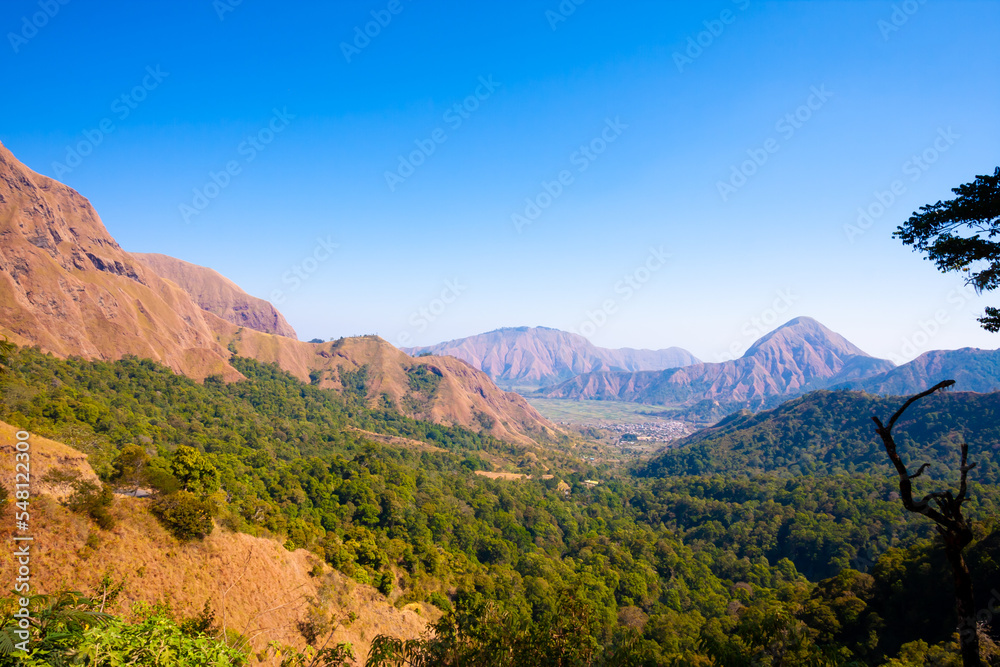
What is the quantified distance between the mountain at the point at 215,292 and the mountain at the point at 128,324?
181 feet

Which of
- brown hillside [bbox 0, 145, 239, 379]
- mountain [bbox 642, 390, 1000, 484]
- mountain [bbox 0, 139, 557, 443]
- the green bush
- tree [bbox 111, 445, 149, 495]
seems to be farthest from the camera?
mountain [bbox 642, 390, 1000, 484]

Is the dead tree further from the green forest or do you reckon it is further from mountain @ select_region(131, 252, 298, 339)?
mountain @ select_region(131, 252, 298, 339)

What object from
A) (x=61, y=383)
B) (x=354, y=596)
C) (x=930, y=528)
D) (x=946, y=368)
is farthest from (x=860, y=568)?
(x=946, y=368)

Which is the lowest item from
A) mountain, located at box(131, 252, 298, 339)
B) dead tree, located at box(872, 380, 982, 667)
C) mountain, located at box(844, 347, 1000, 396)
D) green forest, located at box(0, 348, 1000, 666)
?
green forest, located at box(0, 348, 1000, 666)

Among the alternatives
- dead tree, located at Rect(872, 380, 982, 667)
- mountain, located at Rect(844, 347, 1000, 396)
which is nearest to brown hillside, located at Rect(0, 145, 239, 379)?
dead tree, located at Rect(872, 380, 982, 667)

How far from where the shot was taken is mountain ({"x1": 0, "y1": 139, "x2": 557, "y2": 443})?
7031 cm

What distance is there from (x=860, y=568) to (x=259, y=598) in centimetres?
5933

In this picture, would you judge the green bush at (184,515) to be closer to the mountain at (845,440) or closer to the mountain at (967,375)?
the mountain at (845,440)

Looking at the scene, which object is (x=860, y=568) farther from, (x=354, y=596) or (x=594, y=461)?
(x=594, y=461)

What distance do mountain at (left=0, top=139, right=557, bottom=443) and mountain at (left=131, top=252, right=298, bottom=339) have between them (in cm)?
5527

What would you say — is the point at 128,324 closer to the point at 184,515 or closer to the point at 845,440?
the point at 184,515

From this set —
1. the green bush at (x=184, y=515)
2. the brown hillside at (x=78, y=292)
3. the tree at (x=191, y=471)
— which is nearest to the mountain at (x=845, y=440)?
the green bush at (x=184, y=515)

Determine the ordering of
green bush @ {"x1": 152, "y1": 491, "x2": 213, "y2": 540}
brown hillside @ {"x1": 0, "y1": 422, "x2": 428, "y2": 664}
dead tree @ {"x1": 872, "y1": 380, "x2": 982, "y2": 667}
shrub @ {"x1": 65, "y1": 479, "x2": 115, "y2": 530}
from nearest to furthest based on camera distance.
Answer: dead tree @ {"x1": 872, "y1": 380, "x2": 982, "y2": 667} < brown hillside @ {"x1": 0, "y1": 422, "x2": 428, "y2": 664} < shrub @ {"x1": 65, "y1": 479, "x2": 115, "y2": 530} < green bush @ {"x1": 152, "y1": 491, "x2": 213, "y2": 540}

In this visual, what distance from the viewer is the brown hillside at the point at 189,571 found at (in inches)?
529
